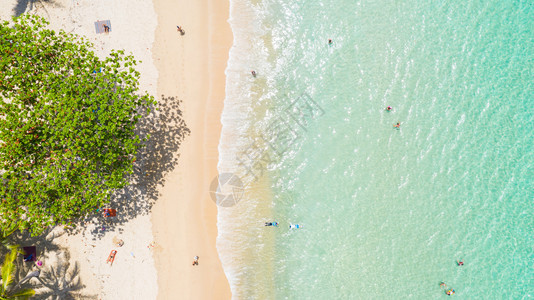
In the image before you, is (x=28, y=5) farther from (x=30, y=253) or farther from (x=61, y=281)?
(x=61, y=281)

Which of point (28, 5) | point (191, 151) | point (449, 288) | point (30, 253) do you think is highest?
point (28, 5)

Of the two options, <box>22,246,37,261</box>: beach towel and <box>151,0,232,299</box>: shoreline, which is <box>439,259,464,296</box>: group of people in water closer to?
<box>151,0,232,299</box>: shoreline

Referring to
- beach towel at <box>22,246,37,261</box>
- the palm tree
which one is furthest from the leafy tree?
beach towel at <box>22,246,37,261</box>

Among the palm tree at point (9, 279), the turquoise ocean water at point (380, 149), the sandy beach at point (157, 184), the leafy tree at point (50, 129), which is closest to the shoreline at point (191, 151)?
the sandy beach at point (157, 184)

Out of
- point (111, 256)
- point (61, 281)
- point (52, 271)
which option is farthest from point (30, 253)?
point (111, 256)

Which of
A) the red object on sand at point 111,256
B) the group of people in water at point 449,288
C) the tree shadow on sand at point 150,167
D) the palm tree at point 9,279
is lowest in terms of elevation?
the group of people in water at point 449,288

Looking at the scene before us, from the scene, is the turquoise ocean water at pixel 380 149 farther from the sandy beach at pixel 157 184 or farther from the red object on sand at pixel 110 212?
the red object on sand at pixel 110 212

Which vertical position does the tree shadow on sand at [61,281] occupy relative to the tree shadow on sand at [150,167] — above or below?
below
